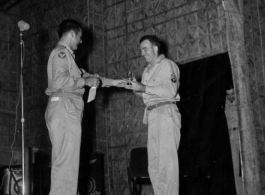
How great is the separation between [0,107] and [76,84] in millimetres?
4235

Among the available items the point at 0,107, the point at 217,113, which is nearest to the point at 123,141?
the point at 217,113

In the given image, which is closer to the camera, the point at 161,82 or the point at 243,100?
the point at 161,82

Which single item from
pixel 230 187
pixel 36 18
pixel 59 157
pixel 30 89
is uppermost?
pixel 36 18

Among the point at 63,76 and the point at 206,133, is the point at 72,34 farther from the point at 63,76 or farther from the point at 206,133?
the point at 206,133

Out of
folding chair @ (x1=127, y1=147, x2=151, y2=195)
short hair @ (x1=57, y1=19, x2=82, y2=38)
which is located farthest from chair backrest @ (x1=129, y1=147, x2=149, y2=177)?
short hair @ (x1=57, y1=19, x2=82, y2=38)

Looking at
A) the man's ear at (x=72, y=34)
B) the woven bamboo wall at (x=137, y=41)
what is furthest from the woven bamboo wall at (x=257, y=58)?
the man's ear at (x=72, y=34)

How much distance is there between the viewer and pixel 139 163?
6.22 m

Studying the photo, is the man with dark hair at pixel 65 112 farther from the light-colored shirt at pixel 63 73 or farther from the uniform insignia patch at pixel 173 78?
the uniform insignia patch at pixel 173 78

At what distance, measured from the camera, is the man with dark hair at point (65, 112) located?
161 inches

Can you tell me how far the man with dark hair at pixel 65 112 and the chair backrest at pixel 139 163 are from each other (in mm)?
2087

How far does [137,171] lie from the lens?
6.18 metres

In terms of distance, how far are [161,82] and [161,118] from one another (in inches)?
16.0

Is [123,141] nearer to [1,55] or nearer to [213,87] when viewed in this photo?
[213,87]

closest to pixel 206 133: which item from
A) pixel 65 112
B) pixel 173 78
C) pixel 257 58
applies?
pixel 257 58
